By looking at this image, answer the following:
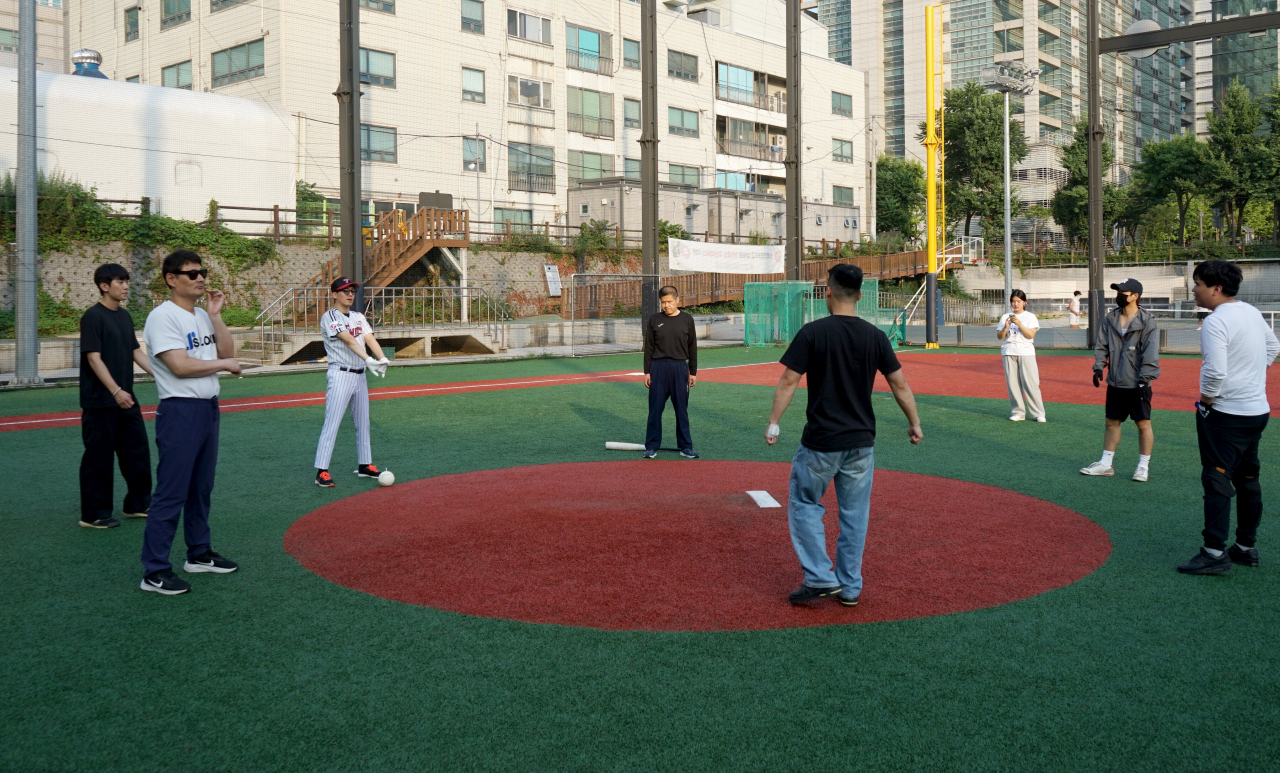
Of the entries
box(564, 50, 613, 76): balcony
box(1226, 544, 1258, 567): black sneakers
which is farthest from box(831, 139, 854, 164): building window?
box(1226, 544, 1258, 567): black sneakers

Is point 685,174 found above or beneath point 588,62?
beneath

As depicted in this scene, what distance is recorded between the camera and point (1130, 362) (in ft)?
33.5

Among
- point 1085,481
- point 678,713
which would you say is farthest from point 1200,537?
point 678,713

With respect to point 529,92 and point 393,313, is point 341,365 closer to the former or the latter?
point 393,313

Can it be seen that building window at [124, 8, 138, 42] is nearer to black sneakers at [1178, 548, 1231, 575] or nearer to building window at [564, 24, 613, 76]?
building window at [564, 24, 613, 76]

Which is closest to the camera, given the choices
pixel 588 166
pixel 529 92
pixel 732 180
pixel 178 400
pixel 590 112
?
pixel 178 400

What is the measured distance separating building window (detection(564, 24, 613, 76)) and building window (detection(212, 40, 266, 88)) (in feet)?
48.3

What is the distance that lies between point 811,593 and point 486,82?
4293 centimetres

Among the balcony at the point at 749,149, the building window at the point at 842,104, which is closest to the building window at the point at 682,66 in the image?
the balcony at the point at 749,149

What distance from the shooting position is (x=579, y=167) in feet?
163

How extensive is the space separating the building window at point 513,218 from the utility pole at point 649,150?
1407cm

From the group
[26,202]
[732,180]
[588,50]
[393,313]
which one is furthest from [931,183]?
[26,202]

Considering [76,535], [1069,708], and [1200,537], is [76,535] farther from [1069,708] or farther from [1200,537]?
[1200,537]

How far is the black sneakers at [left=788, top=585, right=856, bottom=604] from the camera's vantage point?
20.3ft
